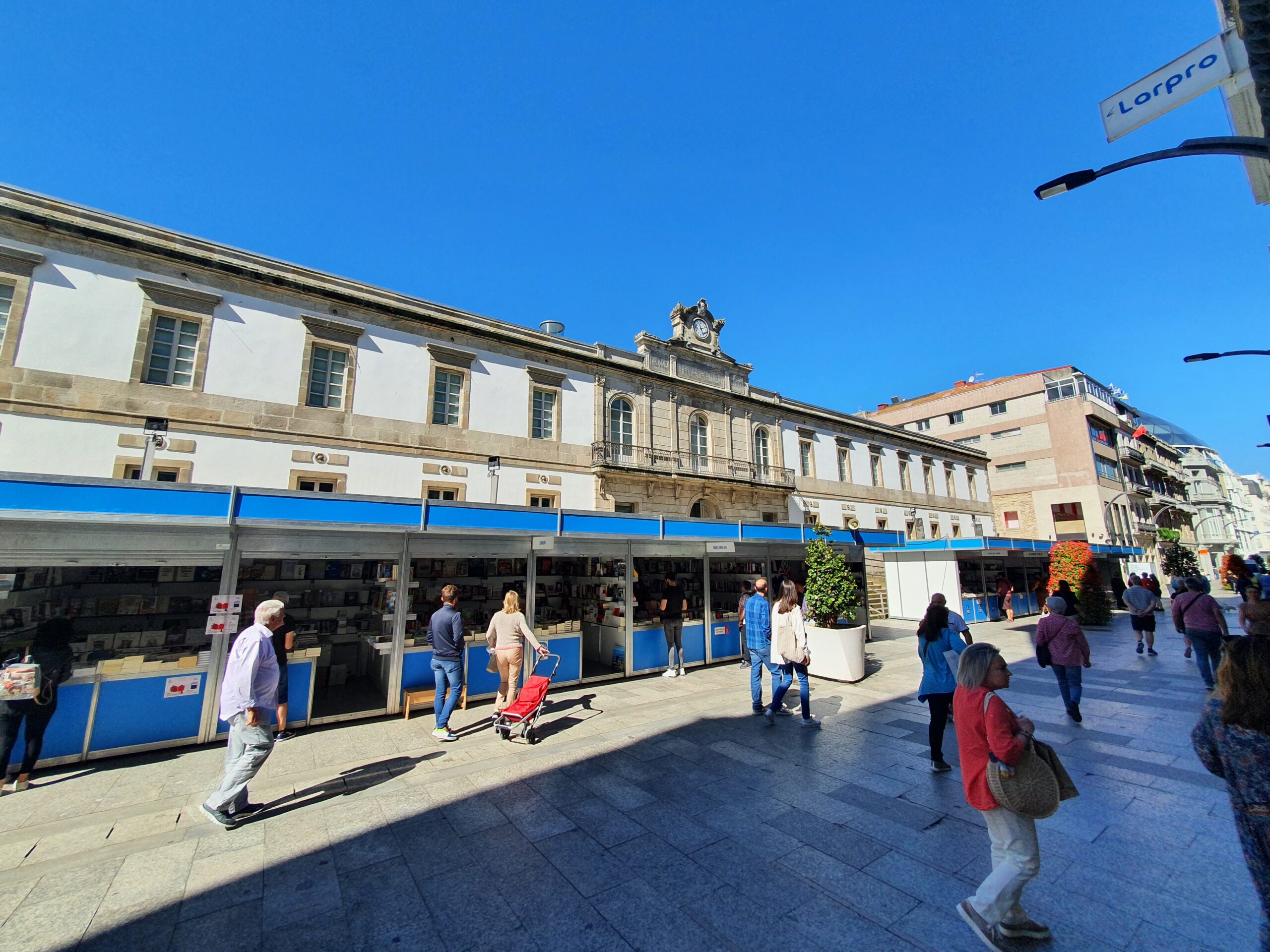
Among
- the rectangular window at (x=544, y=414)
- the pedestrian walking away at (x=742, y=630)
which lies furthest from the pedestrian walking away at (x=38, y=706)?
the rectangular window at (x=544, y=414)

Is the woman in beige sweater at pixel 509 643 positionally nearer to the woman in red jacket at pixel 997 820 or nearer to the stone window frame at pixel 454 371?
the woman in red jacket at pixel 997 820

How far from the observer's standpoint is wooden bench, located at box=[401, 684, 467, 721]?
7.75 meters

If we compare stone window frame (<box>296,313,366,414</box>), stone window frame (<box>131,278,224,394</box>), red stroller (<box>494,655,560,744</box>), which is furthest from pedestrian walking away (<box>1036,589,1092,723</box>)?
stone window frame (<box>131,278,224,394</box>)

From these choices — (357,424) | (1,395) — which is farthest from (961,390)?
(1,395)

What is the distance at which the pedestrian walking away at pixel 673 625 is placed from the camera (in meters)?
10.5

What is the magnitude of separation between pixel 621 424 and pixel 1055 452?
35525 mm

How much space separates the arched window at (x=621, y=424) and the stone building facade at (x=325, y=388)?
0.25ft

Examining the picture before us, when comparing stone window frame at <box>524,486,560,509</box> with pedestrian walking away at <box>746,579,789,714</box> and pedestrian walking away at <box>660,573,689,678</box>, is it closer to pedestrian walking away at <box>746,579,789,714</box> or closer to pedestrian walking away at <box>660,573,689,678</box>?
pedestrian walking away at <box>660,573,689,678</box>

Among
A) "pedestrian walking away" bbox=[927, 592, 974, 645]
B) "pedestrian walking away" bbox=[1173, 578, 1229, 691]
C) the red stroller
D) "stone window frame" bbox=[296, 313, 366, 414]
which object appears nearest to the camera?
"pedestrian walking away" bbox=[927, 592, 974, 645]

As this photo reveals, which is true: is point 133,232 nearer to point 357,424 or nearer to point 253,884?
point 357,424

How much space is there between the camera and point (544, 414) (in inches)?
717

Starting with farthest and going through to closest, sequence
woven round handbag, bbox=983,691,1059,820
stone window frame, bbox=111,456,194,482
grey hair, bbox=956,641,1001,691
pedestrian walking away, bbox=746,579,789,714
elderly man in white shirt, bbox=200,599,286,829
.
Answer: stone window frame, bbox=111,456,194,482 < pedestrian walking away, bbox=746,579,789,714 < elderly man in white shirt, bbox=200,599,286,829 < grey hair, bbox=956,641,1001,691 < woven round handbag, bbox=983,691,1059,820

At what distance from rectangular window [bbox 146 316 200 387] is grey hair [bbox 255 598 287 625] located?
11.5m

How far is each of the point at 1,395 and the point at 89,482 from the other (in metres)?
9.22
